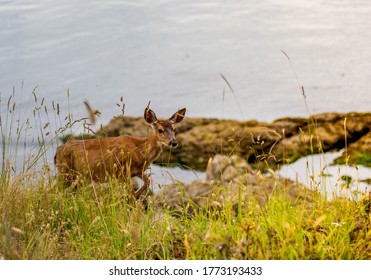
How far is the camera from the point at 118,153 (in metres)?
9.11

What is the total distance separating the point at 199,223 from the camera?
6.72 meters

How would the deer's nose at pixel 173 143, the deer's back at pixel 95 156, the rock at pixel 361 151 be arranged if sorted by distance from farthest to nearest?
the rock at pixel 361 151
the deer's back at pixel 95 156
the deer's nose at pixel 173 143

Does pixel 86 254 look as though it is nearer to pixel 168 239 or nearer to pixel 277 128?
pixel 168 239

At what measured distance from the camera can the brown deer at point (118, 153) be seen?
8453 mm

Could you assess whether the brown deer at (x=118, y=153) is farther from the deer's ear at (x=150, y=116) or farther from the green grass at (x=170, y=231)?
the green grass at (x=170, y=231)

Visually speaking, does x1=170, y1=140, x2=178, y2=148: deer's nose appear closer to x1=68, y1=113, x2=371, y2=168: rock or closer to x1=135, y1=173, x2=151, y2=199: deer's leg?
x1=135, y1=173, x2=151, y2=199: deer's leg

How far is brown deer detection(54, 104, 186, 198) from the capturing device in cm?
845

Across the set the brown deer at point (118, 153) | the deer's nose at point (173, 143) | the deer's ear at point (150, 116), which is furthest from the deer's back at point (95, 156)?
the deer's nose at point (173, 143)

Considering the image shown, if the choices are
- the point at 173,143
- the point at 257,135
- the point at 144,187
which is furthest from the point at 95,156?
the point at 257,135

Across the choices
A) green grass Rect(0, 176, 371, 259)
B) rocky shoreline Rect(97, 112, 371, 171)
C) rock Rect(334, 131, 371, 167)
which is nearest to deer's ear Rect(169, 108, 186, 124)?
green grass Rect(0, 176, 371, 259)

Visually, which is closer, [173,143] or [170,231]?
[170,231]

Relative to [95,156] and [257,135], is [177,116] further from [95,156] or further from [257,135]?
[257,135]

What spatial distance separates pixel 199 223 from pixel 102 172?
2.37 meters

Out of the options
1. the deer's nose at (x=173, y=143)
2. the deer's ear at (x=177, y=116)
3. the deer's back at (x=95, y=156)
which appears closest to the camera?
the deer's ear at (x=177, y=116)
